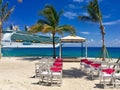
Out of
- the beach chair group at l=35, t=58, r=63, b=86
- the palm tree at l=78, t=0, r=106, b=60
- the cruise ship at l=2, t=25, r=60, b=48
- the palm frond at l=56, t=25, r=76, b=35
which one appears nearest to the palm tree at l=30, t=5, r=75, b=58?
the palm frond at l=56, t=25, r=76, b=35

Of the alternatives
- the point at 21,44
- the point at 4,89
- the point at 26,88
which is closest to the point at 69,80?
the point at 26,88

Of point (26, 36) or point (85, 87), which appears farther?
point (26, 36)

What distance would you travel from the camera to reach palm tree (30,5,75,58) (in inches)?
1022

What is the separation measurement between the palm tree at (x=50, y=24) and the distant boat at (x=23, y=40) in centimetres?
6188

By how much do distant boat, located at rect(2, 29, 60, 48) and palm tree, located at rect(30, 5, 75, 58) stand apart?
6188cm

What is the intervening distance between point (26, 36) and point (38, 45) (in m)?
5.99

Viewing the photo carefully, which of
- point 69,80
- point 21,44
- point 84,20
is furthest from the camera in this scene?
point 21,44

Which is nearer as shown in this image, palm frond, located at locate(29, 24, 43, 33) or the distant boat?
palm frond, located at locate(29, 24, 43, 33)

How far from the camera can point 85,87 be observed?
1115 cm

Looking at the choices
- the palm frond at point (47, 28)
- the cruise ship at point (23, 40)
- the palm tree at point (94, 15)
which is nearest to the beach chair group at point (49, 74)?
the palm tree at point (94, 15)

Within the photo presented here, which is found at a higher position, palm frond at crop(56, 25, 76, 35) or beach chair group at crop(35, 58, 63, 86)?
palm frond at crop(56, 25, 76, 35)

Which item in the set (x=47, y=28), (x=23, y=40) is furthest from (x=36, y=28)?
(x=23, y=40)

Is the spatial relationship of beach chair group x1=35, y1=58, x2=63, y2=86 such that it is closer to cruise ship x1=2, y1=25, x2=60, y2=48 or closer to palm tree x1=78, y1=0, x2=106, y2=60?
palm tree x1=78, y1=0, x2=106, y2=60

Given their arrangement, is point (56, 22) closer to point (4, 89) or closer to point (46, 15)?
point (46, 15)
